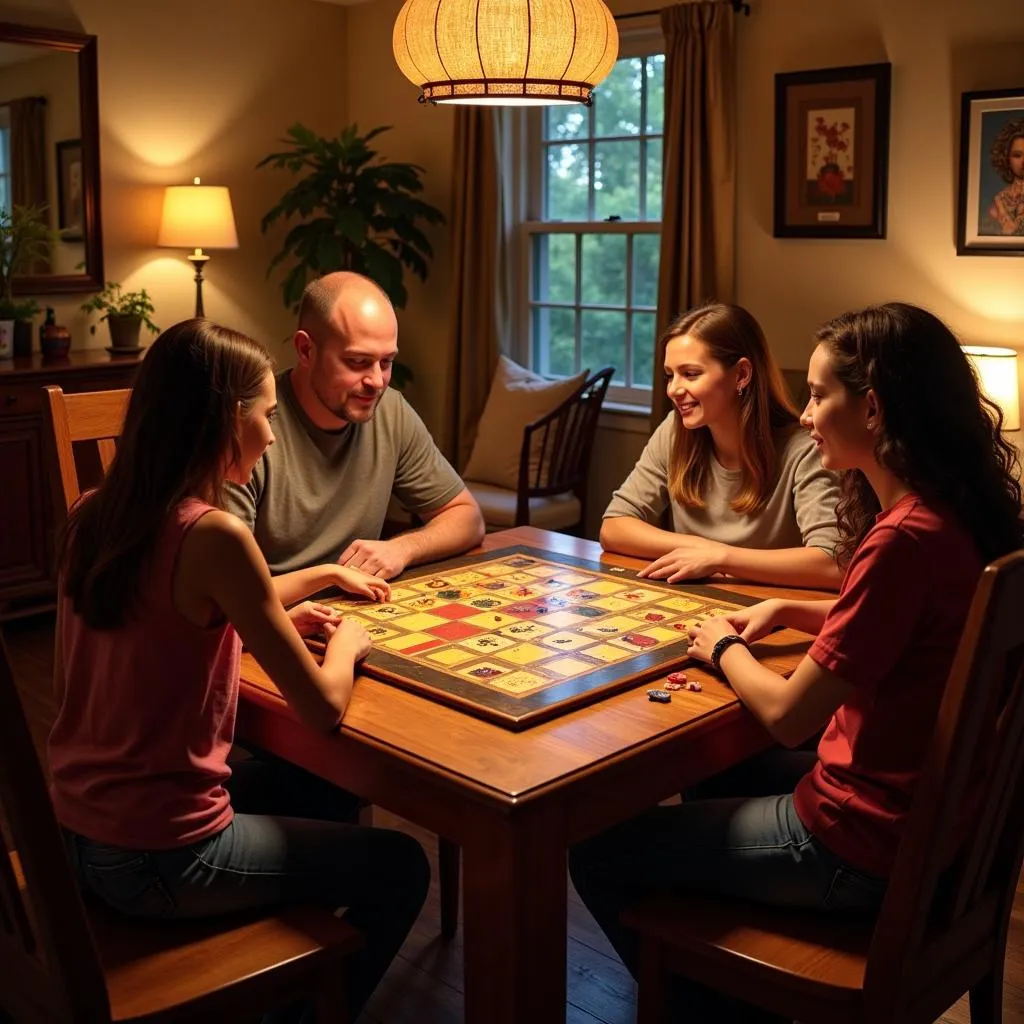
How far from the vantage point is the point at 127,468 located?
1.67 m

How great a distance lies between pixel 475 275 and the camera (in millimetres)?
5730

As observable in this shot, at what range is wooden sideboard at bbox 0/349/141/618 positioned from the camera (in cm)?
455

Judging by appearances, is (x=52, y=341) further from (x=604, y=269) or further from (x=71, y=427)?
(x=71, y=427)

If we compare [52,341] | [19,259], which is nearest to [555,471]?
[52,341]

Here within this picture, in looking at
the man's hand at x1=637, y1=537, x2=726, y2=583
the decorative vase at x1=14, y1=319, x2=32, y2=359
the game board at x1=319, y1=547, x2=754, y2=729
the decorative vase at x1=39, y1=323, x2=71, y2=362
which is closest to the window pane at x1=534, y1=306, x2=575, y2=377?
the decorative vase at x1=39, y1=323, x2=71, y2=362

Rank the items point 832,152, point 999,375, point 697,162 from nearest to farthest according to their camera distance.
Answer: point 999,375
point 832,152
point 697,162

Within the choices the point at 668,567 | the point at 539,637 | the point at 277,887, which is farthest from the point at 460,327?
the point at 277,887

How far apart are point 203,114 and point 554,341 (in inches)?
75.2

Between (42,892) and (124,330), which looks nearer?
(42,892)

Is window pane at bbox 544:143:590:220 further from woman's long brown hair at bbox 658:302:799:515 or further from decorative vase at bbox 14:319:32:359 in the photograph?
woman's long brown hair at bbox 658:302:799:515

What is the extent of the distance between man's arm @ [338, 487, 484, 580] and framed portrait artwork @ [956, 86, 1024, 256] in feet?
7.35

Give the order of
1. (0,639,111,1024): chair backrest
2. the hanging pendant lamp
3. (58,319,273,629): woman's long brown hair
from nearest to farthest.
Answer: (0,639,111,1024): chair backrest, (58,319,273,629): woman's long brown hair, the hanging pendant lamp

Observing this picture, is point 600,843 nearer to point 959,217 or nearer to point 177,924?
point 177,924

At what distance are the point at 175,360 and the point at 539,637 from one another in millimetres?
711
